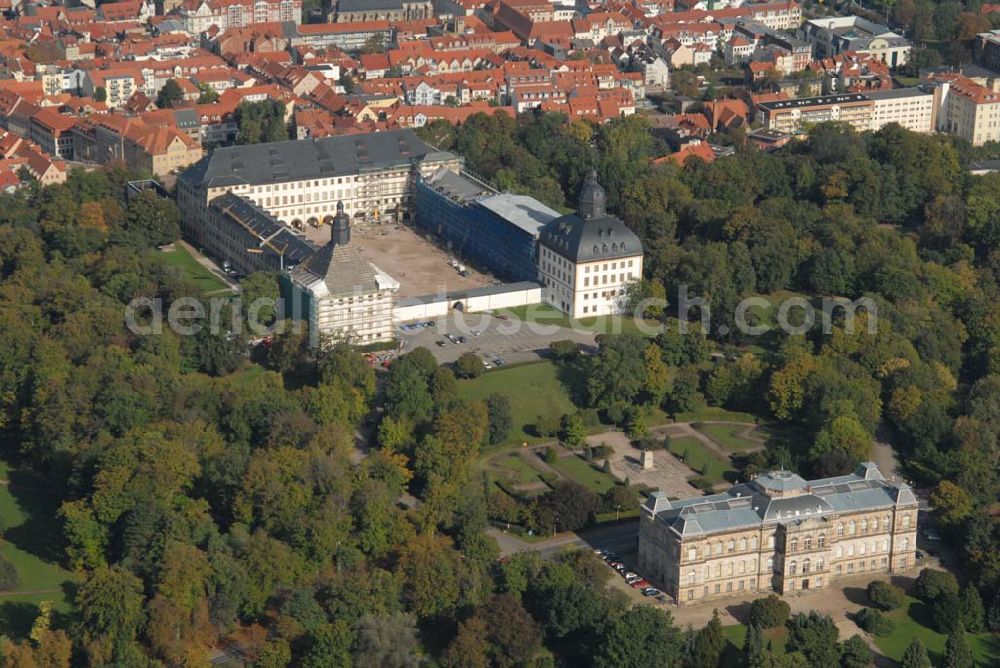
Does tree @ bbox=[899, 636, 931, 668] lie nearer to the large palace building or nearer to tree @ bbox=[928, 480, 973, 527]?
the large palace building

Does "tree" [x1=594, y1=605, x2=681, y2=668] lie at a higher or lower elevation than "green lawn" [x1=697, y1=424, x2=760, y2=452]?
higher

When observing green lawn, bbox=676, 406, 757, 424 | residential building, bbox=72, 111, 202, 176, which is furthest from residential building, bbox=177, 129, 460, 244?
green lawn, bbox=676, 406, 757, 424

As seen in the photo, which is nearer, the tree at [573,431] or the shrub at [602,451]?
the shrub at [602,451]

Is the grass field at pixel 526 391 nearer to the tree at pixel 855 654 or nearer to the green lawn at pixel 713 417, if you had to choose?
the green lawn at pixel 713 417

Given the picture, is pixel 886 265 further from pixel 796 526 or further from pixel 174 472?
pixel 174 472

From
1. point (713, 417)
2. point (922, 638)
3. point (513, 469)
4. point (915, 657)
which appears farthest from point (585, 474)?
point (915, 657)

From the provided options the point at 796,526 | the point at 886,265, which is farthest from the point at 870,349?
the point at 796,526

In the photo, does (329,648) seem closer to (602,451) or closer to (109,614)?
(109,614)

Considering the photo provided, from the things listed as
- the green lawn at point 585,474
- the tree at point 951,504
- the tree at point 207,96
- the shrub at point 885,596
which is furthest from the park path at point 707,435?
the tree at point 207,96
